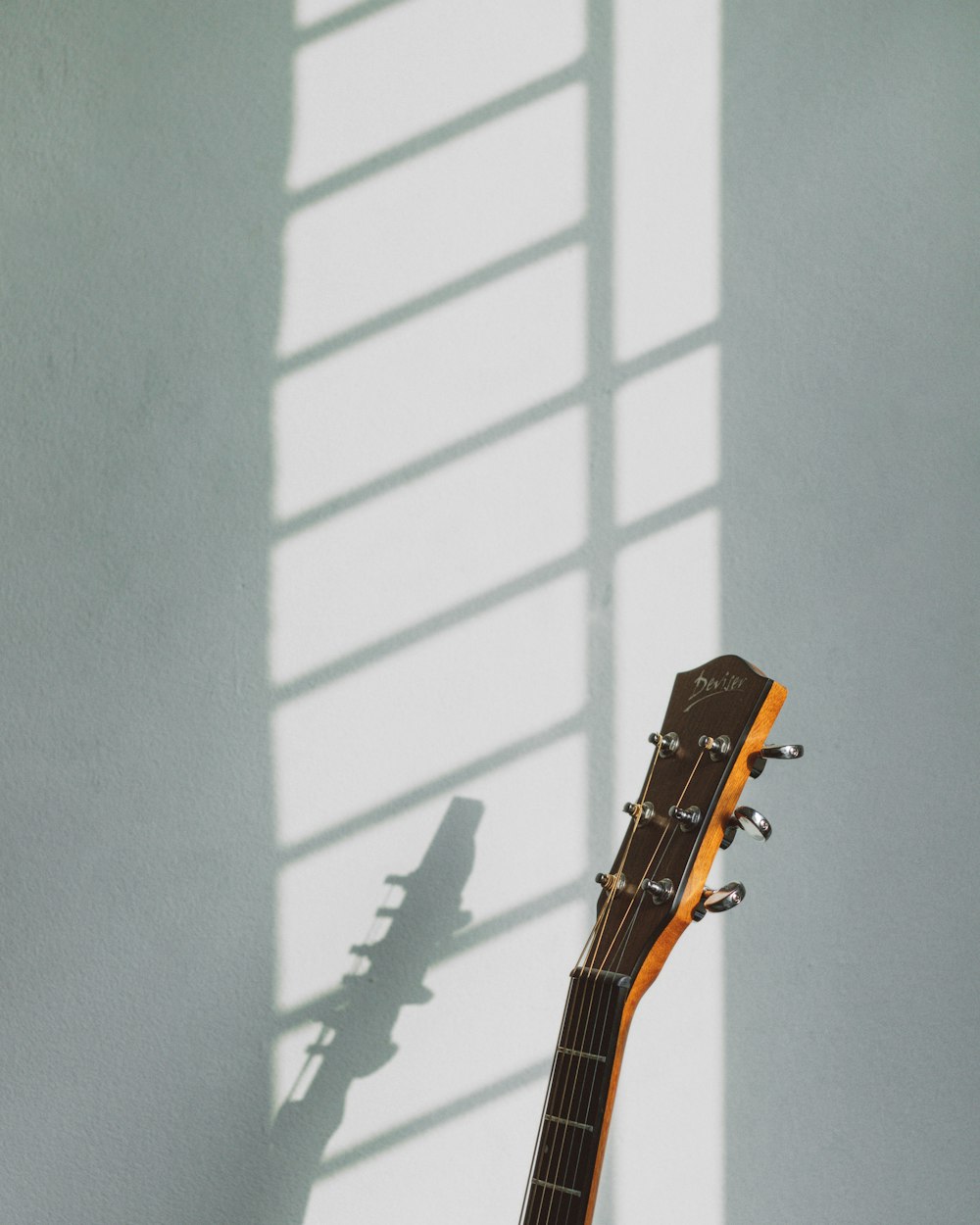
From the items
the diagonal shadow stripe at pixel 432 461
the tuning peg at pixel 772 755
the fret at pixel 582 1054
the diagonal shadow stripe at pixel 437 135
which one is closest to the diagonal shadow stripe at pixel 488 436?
the diagonal shadow stripe at pixel 432 461

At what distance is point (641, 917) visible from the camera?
115cm

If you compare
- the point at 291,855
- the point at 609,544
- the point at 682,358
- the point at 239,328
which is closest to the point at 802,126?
the point at 682,358

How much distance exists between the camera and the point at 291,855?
5.08 ft

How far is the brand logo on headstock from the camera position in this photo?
118cm

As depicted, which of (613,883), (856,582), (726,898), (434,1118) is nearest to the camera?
(726,898)

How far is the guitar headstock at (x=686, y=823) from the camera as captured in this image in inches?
44.2

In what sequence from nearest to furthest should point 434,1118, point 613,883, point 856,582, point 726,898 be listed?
point 726,898
point 613,883
point 434,1118
point 856,582

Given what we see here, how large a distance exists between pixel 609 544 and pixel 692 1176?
33.9 inches

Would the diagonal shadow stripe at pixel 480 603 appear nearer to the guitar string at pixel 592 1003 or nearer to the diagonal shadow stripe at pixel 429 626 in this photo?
the diagonal shadow stripe at pixel 429 626

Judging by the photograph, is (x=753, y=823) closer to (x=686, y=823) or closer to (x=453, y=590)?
(x=686, y=823)

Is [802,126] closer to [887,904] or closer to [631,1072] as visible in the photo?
[887,904]

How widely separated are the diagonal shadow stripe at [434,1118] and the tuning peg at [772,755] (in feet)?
2.07

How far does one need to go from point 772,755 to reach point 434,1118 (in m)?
0.78

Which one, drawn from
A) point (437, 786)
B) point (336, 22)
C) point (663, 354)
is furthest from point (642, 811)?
point (336, 22)
